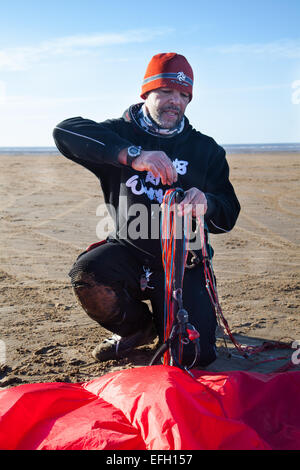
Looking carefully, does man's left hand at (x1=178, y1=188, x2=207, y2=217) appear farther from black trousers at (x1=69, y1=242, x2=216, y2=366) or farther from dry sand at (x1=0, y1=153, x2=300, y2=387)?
dry sand at (x1=0, y1=153, x2=300, y2=387)

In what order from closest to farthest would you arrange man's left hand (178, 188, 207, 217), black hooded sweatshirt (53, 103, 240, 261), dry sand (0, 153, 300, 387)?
man's left hand (178, 188, 207, 217)
black hooded sweatshirt (53, 103, 240, 261)
dry sand (0, 153, 300, 387)

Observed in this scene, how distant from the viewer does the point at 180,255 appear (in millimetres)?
2811

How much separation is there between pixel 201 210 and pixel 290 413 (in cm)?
114

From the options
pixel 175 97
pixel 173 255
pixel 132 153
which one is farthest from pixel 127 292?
pixel 175 97

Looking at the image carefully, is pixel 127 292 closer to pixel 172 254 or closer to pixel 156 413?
pixel 172 254

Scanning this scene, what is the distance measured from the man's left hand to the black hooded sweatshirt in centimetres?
12

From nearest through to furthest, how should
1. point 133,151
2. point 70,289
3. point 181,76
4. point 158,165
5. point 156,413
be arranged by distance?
point 156,413 → point 158,165 → point 133,151 → point 181,76 → point 70,289

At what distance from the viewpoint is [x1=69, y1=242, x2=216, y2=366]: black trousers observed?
309cm

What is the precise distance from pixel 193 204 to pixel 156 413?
1215 mm

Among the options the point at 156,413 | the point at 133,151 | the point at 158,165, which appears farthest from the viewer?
the point at 133,151

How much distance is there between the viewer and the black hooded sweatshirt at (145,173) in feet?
10.1

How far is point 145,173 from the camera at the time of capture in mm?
3232

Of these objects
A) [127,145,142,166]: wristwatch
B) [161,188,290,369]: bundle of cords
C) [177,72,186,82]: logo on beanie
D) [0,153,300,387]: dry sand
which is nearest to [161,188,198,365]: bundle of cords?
[161,188,290,369]: bundle of cords

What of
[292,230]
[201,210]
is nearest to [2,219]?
[292,230]
